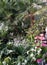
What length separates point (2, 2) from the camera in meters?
4.45

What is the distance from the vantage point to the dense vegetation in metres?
3.41

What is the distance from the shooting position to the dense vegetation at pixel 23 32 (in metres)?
3.41

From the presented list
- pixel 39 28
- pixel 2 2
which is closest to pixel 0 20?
pixel 2 2

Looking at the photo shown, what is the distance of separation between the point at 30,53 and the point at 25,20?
3.27 ft

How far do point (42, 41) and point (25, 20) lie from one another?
0.78m

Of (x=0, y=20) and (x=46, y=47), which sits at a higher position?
(x=0, y=20)

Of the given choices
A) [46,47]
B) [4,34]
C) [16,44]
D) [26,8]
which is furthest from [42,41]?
[26,8]

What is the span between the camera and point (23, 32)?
4.26 m

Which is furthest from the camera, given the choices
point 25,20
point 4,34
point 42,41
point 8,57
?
point 25,20

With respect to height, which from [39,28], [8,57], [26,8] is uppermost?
[26,8]

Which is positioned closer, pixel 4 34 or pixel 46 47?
pixel 46 47

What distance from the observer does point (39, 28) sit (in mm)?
4094

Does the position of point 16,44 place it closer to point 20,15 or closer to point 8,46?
point 8,46

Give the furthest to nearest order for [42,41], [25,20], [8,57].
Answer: [25,20] < [42,41] < [8,57]
